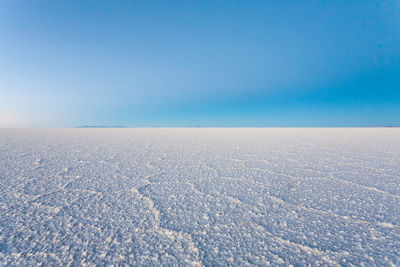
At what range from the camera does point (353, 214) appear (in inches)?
28.0

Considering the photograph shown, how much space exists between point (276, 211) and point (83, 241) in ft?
2.26

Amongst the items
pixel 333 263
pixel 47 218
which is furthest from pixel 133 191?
pixel 333 263

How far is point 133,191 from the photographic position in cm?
94

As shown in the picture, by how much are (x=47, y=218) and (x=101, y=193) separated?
25 centimetres

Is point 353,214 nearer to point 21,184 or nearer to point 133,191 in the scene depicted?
point 133,191

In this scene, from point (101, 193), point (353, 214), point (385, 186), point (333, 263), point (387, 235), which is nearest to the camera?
point (333, 263)

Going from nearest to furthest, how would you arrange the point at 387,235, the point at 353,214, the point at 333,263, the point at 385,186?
the point at 333,263
the point at 387,235
the point at 353,214
the point at 385,186

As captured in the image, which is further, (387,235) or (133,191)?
(133,191)

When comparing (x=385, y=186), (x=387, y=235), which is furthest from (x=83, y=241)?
(x=385, y=186)

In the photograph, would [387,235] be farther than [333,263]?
Yes

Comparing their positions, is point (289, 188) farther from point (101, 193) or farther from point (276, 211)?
point (101, 193)

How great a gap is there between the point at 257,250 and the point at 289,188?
590mm

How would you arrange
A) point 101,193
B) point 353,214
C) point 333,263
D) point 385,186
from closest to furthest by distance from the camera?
1. point 333,263
2. point 353,214
3. point 101,193
4. point 385,186

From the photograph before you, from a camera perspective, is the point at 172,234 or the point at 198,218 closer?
the point at 172,234
